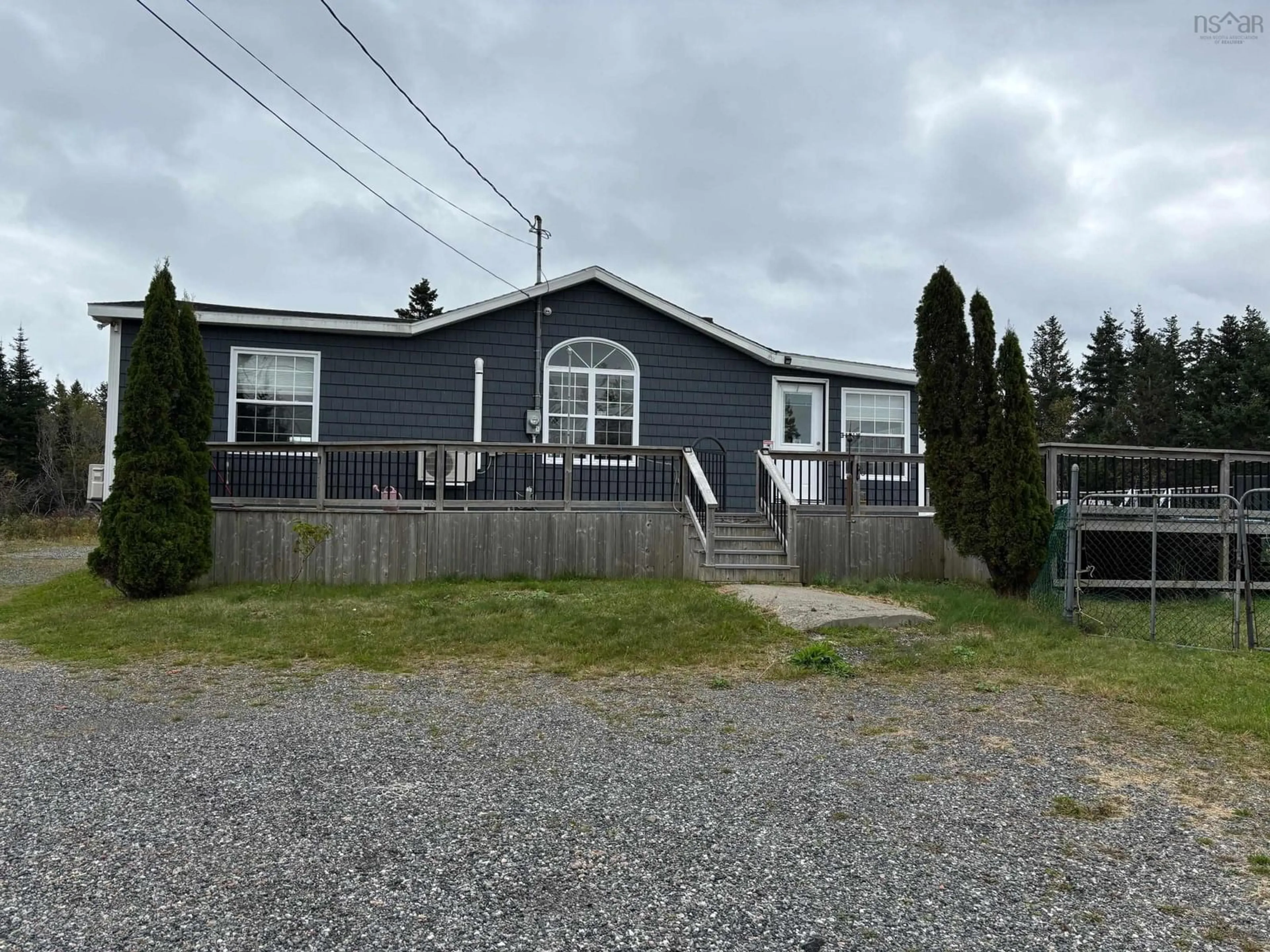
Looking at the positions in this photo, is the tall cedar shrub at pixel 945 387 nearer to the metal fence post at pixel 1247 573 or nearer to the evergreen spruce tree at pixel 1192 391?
the metal fence post at pixel 1247 573

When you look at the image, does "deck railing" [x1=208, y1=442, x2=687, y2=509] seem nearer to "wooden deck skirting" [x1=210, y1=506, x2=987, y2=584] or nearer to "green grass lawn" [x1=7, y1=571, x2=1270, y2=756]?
"wooden deck skirting" [x1=210, y1=506, x2=987, y2=584]

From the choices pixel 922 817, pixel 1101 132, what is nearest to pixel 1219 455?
pixel 1101 132

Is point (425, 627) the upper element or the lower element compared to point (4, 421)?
lower

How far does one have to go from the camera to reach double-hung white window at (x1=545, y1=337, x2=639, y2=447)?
13195mm

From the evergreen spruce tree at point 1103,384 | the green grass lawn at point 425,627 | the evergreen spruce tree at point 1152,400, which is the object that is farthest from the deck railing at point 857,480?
the evergreen spruce tree at point 1103,384

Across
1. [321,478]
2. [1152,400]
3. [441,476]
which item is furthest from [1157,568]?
[1152,400]

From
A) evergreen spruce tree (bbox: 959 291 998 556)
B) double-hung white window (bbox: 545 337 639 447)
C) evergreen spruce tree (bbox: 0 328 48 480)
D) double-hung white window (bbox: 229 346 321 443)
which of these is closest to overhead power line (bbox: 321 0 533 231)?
double-hung white window (bbox: 545 337 639 447)

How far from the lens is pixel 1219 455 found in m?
9.69

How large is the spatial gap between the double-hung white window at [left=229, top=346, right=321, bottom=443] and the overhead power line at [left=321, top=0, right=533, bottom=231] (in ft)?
12.3

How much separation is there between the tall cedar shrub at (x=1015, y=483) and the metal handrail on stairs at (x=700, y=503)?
289cm

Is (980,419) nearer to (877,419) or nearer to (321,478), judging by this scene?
(877,419)

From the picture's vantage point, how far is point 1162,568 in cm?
1002

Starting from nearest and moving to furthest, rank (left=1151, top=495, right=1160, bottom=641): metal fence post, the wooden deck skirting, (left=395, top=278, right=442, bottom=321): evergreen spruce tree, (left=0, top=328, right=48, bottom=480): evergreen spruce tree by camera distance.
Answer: (left=1151, top=495, right=1160, bottom=641): metal fence post, the wooden deck skirting, (left=0, top=328, right=48, bottom=480): evergreen spruce tree, (left=395, top=278, right=442, bottom=321): evergreen spruce tree

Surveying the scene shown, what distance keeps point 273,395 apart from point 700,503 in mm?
6548
